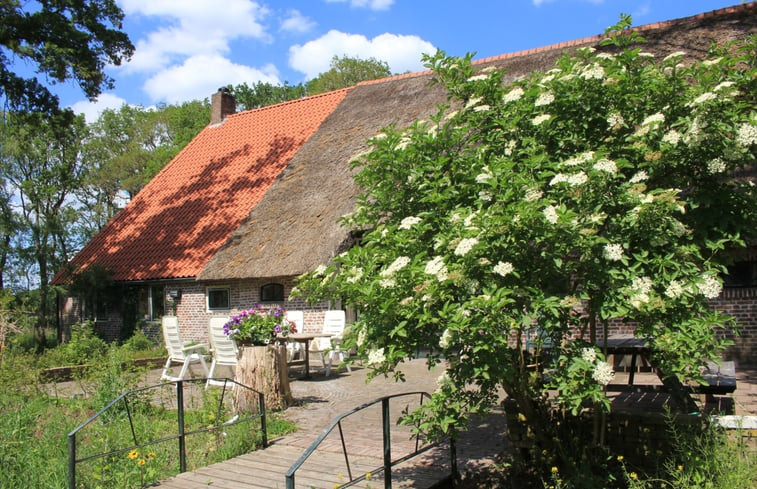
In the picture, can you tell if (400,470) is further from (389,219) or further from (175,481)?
(389,219)

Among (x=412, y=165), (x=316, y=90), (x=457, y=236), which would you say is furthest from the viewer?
(x=316, y=90)

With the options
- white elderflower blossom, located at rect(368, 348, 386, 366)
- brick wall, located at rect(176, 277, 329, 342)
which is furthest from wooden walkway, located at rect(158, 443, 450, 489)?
brick wall, located at rect(176, 277, 329, 342)

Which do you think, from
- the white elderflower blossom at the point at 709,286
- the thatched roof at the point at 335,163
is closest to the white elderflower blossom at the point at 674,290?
the white elderflower blossom at the point at 709,286

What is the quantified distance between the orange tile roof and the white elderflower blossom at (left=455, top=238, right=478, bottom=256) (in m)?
13.1

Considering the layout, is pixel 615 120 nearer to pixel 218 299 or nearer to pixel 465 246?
pixel 465 246

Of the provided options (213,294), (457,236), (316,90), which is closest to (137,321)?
(213,294)

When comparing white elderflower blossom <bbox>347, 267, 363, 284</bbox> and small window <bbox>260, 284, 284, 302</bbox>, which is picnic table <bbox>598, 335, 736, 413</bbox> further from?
small window <bbox>260, 284, 284, 302</bbox>

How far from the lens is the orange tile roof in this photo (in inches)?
671

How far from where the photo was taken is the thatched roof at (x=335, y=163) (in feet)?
43.2

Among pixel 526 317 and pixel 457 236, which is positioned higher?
pixel 457 236

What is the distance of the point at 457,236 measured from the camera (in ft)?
13.2

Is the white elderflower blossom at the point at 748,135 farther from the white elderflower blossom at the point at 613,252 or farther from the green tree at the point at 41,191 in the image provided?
the green tree at the point at 41,191

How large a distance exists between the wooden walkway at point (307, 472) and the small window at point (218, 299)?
9.77 metres

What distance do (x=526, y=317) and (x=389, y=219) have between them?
65.6 inches
